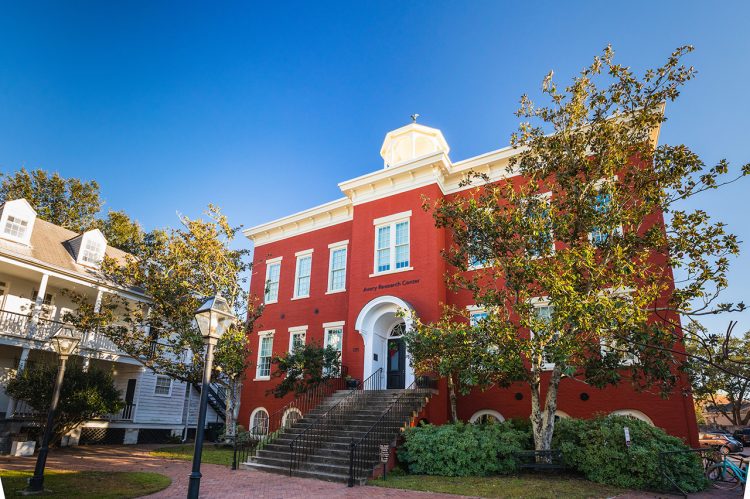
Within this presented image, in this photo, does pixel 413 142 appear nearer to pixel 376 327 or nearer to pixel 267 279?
pixel 376 327

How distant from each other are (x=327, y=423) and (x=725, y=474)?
1036 cm

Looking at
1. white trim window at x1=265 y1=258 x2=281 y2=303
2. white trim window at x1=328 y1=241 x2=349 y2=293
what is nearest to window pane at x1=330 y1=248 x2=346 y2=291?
white trim window at x1=328 y1=241 x2=349 y2=293

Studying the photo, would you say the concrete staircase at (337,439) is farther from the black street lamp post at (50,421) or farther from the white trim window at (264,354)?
the white trim window at (264,354)

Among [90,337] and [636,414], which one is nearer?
[636,414]

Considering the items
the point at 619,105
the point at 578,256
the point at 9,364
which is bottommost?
the point at 9,364

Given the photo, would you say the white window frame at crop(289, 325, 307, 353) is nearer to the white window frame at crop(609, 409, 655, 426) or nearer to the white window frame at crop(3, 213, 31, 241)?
the white window frame at crop(3, 213, 31, 241)

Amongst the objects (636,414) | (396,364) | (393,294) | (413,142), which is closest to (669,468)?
(636,414)

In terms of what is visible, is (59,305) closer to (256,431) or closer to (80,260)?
(80,260)

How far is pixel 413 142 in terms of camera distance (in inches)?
819

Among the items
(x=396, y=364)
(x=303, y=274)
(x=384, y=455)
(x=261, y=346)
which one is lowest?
(x=384, y=455)

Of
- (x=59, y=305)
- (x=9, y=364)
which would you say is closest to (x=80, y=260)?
(x=59, y=305)

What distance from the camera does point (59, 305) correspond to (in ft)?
70.4

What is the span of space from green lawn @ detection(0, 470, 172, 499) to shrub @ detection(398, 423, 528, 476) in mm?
5952

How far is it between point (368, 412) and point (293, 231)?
12305mm
